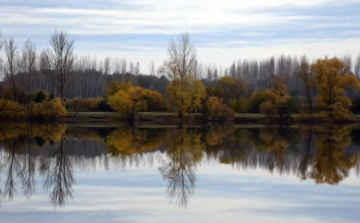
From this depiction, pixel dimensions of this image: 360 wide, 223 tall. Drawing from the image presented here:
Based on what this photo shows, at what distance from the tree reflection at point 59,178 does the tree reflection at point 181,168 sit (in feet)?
7.31

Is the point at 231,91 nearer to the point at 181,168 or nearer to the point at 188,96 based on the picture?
the point at 188,96

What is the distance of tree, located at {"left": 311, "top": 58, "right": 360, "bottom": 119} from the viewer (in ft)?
168

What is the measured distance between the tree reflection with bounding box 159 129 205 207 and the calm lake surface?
0.03 metres

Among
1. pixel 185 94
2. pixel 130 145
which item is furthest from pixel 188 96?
pixel 130 145

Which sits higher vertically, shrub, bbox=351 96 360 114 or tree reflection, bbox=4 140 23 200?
shrub, bbox=351 96 360 114

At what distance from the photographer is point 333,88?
51.8 meters

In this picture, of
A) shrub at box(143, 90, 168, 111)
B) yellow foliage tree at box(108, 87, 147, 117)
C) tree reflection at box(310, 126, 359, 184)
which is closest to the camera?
tree reflection at box(310, 126, 359, 184)

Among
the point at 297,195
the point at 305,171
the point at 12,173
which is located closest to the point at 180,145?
the point at 305,171

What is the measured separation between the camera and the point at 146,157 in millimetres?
21422

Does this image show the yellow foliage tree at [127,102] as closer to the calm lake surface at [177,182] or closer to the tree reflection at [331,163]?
the calm lake surface at [177,182]

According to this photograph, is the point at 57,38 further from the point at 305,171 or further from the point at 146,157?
the point at 305,171

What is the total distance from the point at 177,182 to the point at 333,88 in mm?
39354

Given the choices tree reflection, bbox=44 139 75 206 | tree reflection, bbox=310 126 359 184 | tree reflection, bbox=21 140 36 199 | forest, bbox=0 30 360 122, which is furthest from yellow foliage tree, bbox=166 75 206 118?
tree reflection, bbox=44 139 75 206

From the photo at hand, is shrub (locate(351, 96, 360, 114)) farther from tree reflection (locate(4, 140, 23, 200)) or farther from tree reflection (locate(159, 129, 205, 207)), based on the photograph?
tree reflection (locate(4, 140, 23, 200))
